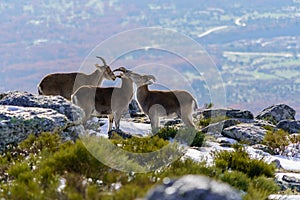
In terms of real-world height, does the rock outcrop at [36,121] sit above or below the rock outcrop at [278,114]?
above

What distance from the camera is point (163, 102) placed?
16.9 m

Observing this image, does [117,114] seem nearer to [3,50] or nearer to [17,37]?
[3,50]

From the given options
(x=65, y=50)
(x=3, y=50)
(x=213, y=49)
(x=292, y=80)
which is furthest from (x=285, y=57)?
(x=3, y=50)

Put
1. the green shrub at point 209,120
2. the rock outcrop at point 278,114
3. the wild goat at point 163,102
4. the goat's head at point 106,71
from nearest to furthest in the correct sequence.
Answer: the wild goat at point 163,102
the green shrub at point 209,120
the goat's head at point 106,71
the rock outcrop at point 278,114

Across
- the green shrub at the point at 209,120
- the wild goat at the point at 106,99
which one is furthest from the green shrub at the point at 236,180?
the green shrub at the point at 209,120

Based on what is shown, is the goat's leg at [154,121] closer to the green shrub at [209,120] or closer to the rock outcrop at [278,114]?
the green shrub at [209,120]

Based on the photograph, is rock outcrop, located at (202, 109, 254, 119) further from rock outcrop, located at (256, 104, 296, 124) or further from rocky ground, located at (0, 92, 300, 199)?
rock outcrop, located at (256, 104, 296, 124)

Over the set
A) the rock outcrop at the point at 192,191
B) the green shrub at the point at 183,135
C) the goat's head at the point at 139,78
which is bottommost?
the green shrub at the point at 183,135

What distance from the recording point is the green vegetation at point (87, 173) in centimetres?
760

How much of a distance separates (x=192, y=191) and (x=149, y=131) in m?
10.5

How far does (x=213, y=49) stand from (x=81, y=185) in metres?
168

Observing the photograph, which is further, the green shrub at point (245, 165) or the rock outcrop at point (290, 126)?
the rock outcrop at point (290, 126)

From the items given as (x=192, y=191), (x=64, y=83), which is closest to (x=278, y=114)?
(x=64, y=83)

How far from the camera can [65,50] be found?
154125mm
